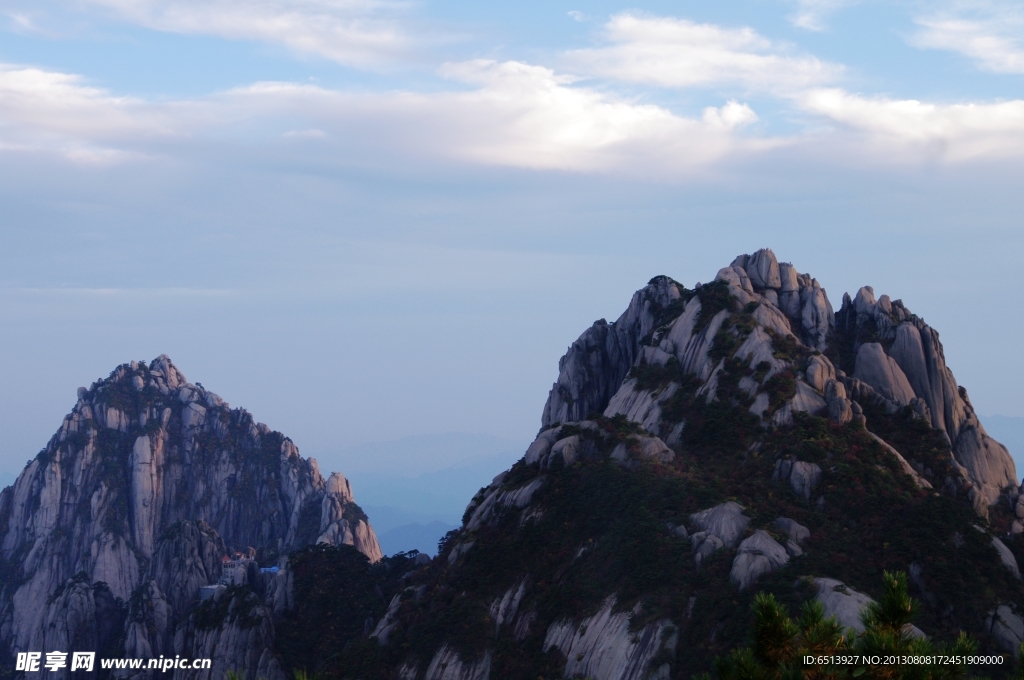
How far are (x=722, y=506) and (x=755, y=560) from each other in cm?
898

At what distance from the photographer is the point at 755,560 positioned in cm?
8250

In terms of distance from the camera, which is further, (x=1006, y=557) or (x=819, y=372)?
Answer: (x=819, y=372)

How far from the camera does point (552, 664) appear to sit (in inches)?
3388

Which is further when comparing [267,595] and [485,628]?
[267,595]

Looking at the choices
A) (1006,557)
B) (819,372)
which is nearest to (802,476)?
(819,372)

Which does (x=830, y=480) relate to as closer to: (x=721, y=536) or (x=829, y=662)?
(x=721, y=536)

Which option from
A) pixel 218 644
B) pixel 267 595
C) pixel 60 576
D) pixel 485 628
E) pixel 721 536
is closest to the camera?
pixel 721 536

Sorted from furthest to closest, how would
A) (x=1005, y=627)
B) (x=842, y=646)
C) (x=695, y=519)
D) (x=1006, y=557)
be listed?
(x=695, y=519)
(x=1006, y=557)
(x=1005, y=627)
(x=842, y=646)

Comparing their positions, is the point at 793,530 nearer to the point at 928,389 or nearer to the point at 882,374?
the point at 882,374

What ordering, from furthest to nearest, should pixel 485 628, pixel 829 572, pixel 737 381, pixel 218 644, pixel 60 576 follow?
pixel 60 576
pixel 218 644
pixel 737 381
pixel 485 628
pixel 829 572

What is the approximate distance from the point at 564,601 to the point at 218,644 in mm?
57583

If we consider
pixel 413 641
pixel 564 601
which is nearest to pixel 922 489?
pixel 564 601

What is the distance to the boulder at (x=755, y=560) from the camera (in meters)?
81.8

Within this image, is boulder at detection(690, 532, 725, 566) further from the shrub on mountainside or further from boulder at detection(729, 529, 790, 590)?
the shrub on mountainside
